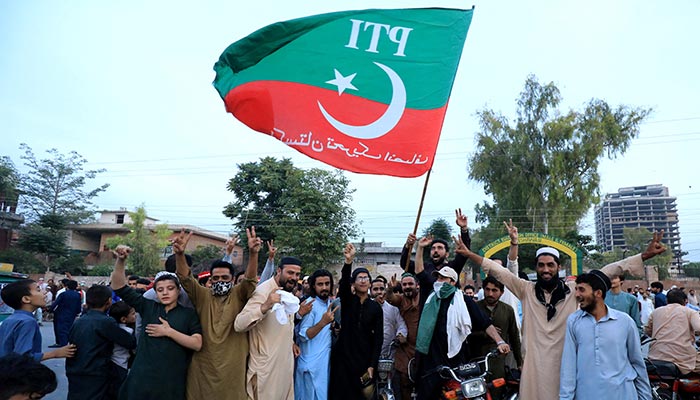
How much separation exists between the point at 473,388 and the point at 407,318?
1759 millimetres

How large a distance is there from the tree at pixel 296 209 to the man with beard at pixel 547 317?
30.2 m

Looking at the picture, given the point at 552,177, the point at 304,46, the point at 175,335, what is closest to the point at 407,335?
the point at 175,335

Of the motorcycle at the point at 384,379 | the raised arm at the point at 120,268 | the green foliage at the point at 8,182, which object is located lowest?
the motorcycle at the point at 384,379

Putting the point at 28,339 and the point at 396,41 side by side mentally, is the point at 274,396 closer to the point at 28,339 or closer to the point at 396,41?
the point at 28,339

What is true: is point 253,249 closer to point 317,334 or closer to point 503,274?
point 317,334

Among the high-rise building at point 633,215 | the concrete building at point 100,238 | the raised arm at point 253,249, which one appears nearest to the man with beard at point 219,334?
the raised arm at point 253,249

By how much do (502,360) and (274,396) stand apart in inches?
98.3

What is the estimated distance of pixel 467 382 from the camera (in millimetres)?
4320

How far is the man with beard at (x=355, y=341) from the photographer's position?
5.38 meters

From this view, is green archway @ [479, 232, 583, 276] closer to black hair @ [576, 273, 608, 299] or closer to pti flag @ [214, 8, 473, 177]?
pti flag @ [214, 8, 473, 177]

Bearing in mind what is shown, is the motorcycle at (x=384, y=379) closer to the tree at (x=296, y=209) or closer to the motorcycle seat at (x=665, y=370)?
the motorcycle seat at (x=665, y=370)

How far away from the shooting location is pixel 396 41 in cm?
599

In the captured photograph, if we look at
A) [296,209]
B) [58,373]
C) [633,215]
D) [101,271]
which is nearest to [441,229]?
[296,209]

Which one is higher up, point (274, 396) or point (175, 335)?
point (175, 335)
